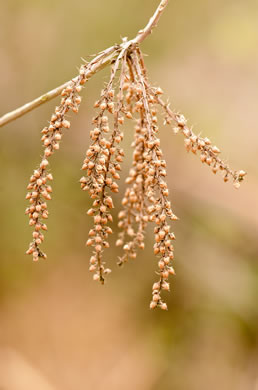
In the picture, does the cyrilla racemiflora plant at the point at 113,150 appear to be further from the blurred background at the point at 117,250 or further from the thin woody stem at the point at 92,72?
the blurred background at the point at 117,250

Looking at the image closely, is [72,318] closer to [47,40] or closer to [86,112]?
[86,112]

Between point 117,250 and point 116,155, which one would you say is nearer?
point 116,155

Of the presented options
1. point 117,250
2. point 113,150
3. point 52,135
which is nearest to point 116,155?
point 113,150

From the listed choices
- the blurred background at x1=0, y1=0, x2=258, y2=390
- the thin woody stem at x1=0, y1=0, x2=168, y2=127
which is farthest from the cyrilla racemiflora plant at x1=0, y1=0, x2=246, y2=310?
the blurred background at x1=0, y1=0, x2=258, y2=390

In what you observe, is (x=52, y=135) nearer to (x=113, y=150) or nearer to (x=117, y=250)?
(x=113, y=150)

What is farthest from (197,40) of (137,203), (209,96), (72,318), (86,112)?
(137,203)

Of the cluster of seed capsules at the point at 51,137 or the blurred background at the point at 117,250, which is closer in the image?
the cluster of seed capsules at the point at 51,137

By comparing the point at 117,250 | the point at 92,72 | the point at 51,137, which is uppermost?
the point at 117,250

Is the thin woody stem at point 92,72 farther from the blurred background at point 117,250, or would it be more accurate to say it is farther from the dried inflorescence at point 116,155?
the blurred background at point 117,250

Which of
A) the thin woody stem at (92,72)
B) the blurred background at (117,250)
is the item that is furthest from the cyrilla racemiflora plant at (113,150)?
the blurred background at (117,250)

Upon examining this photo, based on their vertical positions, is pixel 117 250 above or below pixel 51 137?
above
